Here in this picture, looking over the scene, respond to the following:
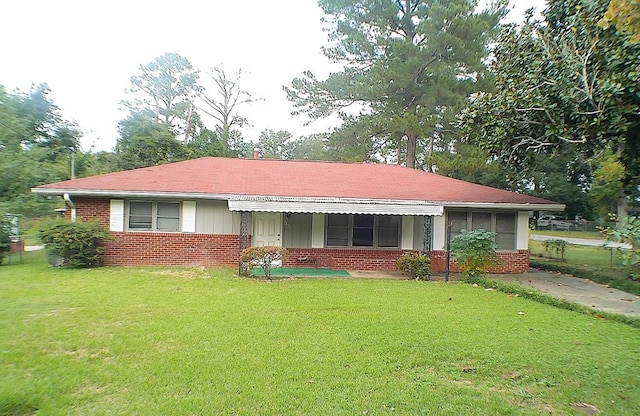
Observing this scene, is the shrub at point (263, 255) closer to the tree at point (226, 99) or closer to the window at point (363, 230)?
the window at point (363, 230)

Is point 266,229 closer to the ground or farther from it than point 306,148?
closer to the ground

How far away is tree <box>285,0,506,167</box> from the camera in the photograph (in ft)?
75.1

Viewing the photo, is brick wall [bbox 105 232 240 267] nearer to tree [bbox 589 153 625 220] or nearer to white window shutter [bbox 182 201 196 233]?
white window shutter [bbox 182 201 196 233]

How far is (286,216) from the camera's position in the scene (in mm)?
14555

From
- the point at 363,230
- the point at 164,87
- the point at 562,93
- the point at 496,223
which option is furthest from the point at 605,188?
the point at 164,87

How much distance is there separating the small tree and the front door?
629 cm

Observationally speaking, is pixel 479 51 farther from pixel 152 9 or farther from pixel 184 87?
pixel 184 87

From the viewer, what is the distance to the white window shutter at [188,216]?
13.9 m

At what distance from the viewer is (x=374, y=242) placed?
1480cm

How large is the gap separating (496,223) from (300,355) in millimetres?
12162

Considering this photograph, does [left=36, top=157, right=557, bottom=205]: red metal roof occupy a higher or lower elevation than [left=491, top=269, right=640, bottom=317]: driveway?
higher

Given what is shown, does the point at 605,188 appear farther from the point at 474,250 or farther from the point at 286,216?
the point at 286,216

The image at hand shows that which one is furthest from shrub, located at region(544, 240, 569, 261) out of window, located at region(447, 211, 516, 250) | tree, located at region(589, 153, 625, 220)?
window, located at region(447, 211, 516, 250)

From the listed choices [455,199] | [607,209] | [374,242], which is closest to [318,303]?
[374,242]
